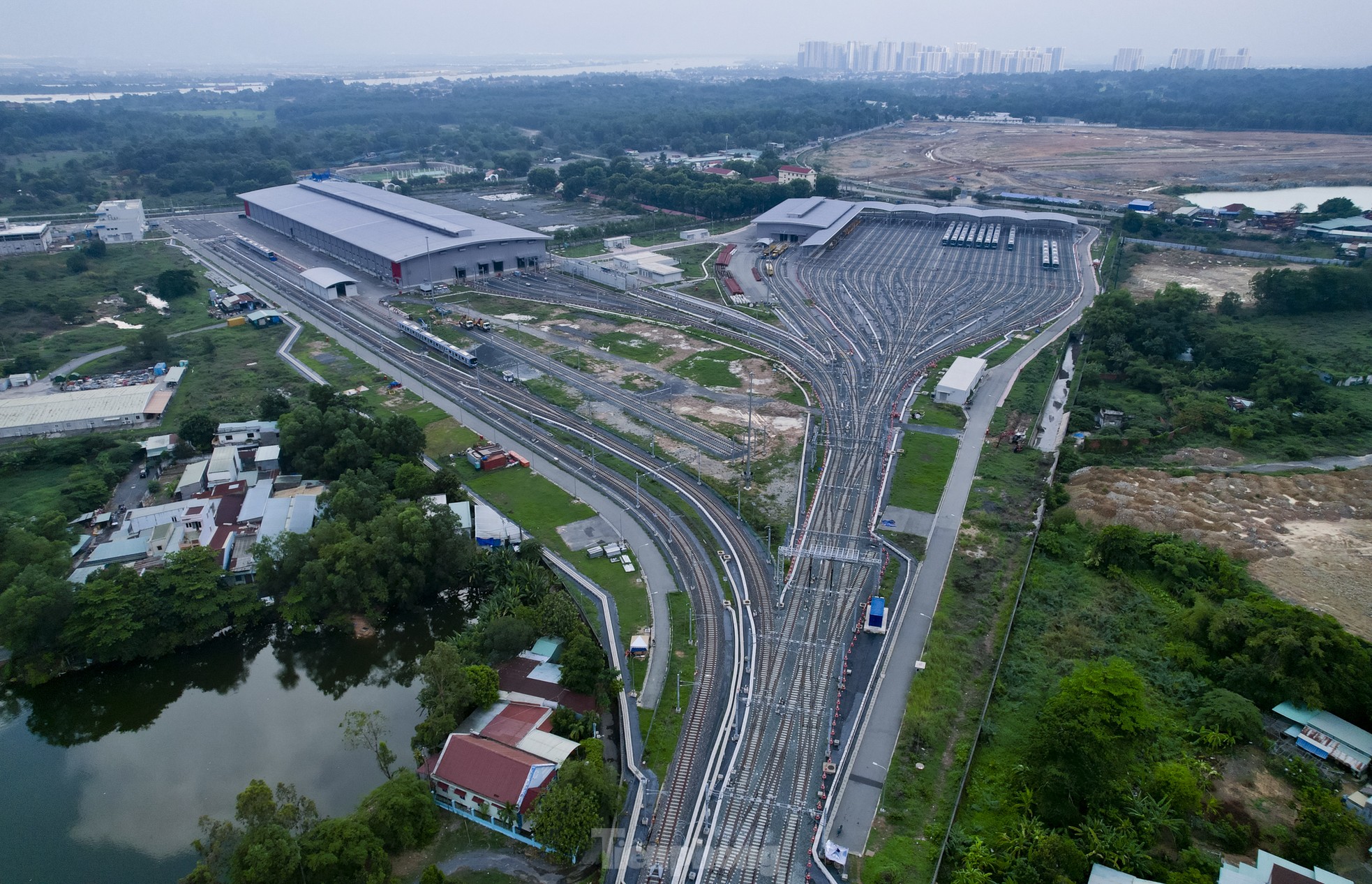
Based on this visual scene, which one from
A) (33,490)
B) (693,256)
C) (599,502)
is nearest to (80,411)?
(33,490)

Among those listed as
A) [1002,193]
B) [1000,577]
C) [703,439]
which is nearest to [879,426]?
[703,439]

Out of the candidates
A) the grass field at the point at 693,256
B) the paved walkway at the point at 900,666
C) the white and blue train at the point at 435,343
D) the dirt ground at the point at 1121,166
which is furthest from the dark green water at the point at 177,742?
the dirt ground at the point at 1121,166

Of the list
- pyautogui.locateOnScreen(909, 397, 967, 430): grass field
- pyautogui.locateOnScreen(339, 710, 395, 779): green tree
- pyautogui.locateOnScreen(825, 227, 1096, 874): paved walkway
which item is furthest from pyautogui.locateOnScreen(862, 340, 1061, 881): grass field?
pyautogui.locateOnScreen(339, 710, 395, 779): green tree

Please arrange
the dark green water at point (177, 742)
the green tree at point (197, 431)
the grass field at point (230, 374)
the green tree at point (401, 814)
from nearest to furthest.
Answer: the green tree at point (401, 814) < the dark green water at point (177, 742) < the green tree at point (197, 431) < the grass field at point (230, 374)

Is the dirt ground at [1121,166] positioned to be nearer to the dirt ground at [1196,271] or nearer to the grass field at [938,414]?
the dirt ground at [1196,271]

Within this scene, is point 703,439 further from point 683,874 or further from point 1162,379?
point 1162,379

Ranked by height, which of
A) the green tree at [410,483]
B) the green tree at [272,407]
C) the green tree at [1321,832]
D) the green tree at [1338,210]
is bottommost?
the green tree at [1321,832]
